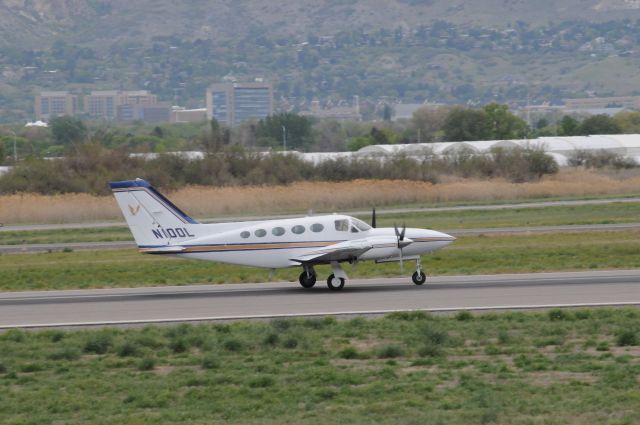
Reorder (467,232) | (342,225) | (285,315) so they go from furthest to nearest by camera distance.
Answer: (467,232), (342,225), (285,315)

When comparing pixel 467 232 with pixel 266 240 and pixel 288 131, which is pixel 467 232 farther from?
pixel 288 131

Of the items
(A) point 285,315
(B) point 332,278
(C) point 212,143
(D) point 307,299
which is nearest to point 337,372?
(A) point 285,315

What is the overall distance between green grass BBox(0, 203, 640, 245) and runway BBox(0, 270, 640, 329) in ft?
71.5

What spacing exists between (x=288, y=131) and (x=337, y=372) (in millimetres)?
140736

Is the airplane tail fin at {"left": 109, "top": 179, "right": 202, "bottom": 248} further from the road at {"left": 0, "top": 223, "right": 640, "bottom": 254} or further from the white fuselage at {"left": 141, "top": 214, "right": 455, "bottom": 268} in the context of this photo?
the road at {"left": 0, "top": 223, "right": 640, "bottom": 254}

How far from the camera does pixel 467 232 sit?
53.3 meters

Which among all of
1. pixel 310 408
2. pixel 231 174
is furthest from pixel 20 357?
pixel 231 174

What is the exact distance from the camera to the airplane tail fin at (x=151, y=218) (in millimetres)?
33469

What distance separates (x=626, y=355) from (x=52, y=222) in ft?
174

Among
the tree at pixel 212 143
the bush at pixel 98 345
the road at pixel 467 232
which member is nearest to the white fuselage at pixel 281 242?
the bush at pixel 98 345

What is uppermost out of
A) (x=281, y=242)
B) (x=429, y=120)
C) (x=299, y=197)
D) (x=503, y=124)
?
(x=429, y=120)

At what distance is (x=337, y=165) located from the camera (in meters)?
88.1

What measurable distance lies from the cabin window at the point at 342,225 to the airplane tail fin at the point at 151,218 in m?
Result: 3.98

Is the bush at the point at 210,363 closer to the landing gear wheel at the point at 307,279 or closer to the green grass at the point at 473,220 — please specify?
the landing gear wheel at the point at 307,279
